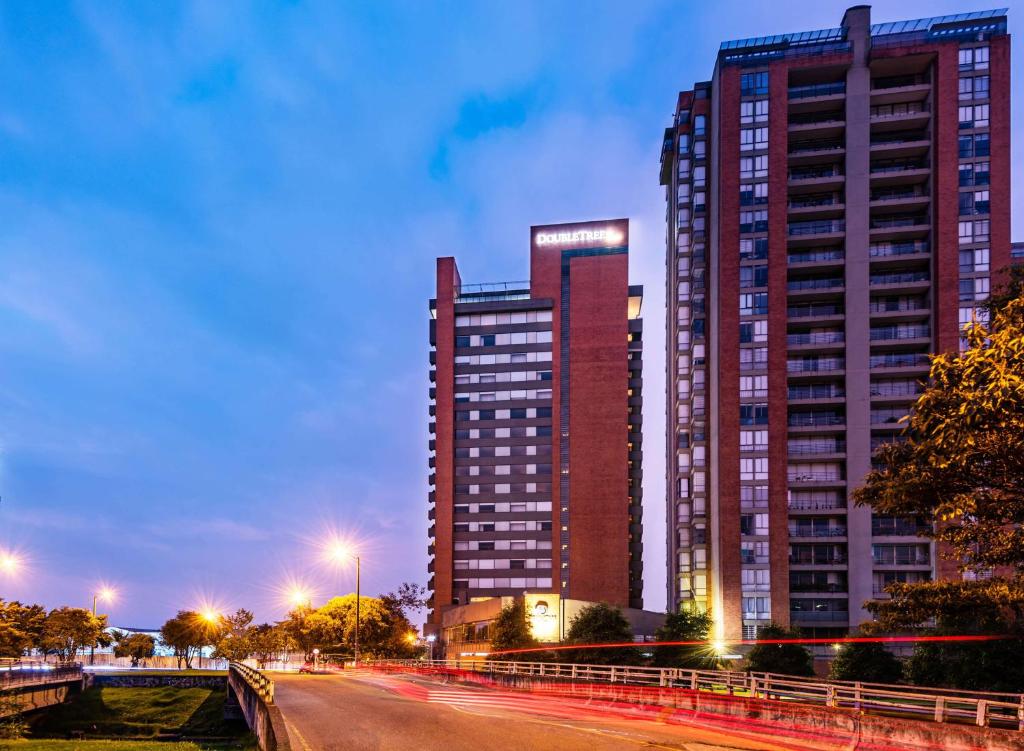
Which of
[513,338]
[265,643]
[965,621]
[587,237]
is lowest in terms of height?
[265,643]

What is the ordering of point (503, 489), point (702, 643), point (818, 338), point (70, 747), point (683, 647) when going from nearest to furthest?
1. point (70, 747)
2. point (683, 647)
3. point (702, 643)
4. point (818, 338)
5. point (503, 489)

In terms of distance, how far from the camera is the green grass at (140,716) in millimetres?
57094

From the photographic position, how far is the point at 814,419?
271 feet

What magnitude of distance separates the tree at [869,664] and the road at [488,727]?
78.7 feet

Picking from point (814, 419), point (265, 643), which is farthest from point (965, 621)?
point (265, 643)

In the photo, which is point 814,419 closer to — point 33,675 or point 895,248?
point 895,248

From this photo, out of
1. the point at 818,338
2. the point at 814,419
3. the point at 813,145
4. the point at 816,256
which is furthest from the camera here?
the point at 813,145

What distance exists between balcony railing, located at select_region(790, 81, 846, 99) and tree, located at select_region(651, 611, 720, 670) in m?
58.0

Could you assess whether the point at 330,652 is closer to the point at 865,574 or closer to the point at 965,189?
the point at 865,574

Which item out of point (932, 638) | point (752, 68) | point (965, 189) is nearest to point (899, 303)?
point (965, 189)

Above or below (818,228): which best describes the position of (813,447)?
below

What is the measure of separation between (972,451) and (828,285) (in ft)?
238

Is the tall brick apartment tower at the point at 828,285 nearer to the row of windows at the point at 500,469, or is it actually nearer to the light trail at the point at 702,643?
the light trail at the point at 702,643

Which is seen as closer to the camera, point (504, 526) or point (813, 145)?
point (813, 145)
